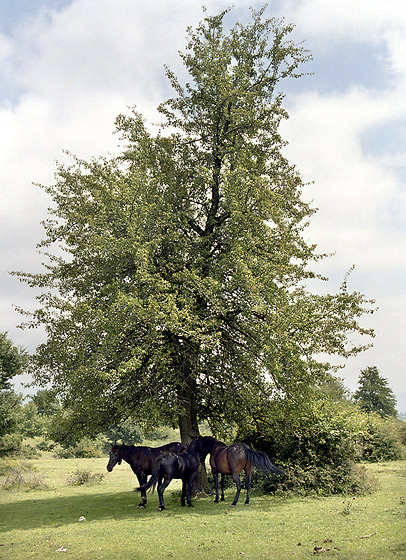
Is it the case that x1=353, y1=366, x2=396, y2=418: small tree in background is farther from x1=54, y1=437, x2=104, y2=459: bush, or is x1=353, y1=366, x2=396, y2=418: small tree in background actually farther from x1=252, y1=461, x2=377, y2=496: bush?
x1=252, y1=461, x2=377, y2=496: bush

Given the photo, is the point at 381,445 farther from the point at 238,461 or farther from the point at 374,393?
the point at 374,393

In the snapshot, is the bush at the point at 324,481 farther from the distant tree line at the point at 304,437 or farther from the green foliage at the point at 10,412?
the green foliage at the point at 10,412

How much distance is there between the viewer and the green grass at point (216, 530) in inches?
377

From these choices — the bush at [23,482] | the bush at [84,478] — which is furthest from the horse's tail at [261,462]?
the bush at [23,482]

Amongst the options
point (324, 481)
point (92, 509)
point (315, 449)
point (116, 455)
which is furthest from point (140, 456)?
point (324, 481)

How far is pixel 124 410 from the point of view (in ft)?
56.6

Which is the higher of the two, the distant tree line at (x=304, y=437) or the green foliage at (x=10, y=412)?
the green foliage at (x=10, y=412)

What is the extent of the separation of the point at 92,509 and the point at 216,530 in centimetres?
752

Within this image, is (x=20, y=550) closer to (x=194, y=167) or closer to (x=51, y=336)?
(x=51, y=336)

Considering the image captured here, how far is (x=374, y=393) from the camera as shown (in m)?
63.2

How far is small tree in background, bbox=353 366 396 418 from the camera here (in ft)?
205

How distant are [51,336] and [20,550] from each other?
930 cm

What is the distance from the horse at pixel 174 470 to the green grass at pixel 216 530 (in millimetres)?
648

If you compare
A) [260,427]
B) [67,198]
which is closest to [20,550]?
[260,427]
